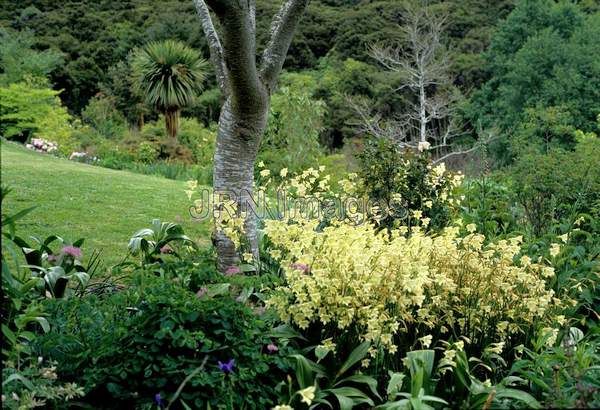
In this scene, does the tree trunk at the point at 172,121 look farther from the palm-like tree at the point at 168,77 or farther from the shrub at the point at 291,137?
the shrub at the point at 291,137

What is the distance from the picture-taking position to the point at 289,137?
1088cm

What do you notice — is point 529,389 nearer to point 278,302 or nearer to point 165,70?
point 278,302

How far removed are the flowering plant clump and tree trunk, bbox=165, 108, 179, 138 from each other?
16.0m

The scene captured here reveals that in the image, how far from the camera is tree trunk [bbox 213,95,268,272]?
4043mm

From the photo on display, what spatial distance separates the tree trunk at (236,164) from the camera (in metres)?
4.04

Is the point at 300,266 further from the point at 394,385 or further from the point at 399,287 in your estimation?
the point at 394,385

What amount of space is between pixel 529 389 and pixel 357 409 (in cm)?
85

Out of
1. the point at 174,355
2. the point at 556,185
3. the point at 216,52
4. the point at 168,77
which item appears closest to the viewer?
the point at 174,355

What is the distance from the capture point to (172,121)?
18.9m

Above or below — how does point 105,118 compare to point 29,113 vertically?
below

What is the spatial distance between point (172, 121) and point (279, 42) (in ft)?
50.4

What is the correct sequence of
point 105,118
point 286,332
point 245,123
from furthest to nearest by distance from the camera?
point 105,118, point 245,123, point 286,332

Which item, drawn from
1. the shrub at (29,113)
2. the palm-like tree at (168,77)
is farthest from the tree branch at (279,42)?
the shrub at (29,113)

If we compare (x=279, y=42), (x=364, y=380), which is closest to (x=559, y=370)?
(x=364, y=380)
